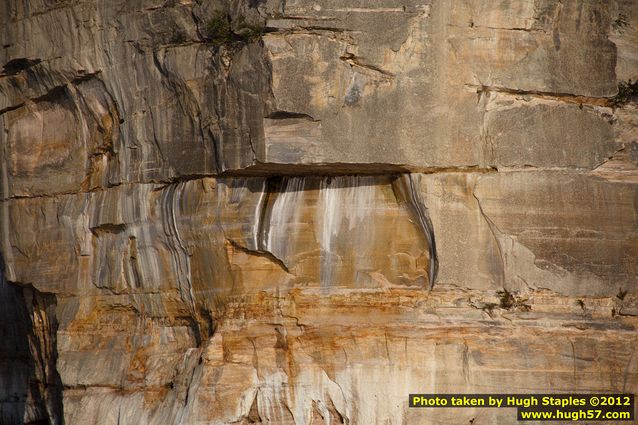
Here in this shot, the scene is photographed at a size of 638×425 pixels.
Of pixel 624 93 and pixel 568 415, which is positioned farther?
pixel 624 93

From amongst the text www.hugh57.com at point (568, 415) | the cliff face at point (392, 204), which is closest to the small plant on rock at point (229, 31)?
the cliff face at point (392, 204)

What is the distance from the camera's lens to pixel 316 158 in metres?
15.6

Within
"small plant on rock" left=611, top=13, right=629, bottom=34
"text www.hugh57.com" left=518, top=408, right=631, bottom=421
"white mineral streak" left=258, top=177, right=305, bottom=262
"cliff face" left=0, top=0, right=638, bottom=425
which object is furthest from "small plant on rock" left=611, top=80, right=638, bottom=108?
"white mineral streak" left=258, top=177, right=305, bottom=262

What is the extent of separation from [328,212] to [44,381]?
6.20 meters

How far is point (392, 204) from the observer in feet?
53.1

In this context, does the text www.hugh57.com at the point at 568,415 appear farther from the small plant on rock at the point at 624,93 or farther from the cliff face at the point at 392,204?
the small plant on rock at the point at 624,93

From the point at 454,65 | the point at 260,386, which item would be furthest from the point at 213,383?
the point at 454,65

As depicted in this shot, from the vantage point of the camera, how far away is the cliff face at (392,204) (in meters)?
15.6

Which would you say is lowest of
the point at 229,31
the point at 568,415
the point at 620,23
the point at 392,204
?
the point at 568,415

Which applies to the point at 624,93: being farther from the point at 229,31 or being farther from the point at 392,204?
the point at 229,31

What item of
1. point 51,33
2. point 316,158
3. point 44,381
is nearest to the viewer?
point 316,158

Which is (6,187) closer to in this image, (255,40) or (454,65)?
(255,40)

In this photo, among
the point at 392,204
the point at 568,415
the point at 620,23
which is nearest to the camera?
the point at 568,415

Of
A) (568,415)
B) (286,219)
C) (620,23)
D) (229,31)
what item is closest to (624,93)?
(620,23)
